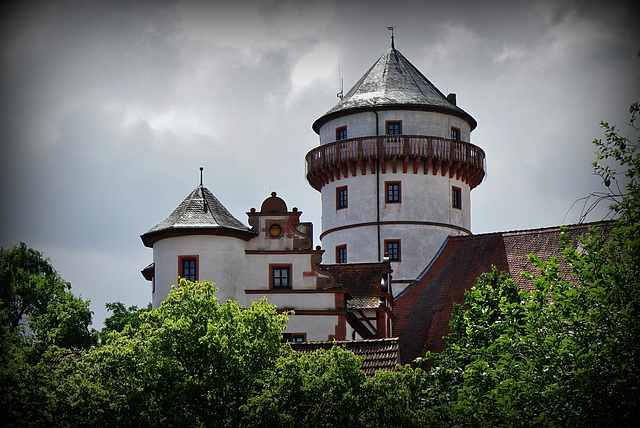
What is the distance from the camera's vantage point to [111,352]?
30.8 m

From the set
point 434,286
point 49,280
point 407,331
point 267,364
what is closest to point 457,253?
point 434,286

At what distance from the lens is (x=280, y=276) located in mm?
46000

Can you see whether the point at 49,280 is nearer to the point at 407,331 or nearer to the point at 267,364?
the point at 407,331

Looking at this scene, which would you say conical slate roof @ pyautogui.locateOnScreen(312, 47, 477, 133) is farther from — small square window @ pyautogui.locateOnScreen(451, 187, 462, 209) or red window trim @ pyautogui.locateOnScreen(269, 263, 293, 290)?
red window trim @ pyautogui.locateOnScreen(269, 263, 293, 290)

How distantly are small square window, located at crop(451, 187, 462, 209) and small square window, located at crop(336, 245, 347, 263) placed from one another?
6.28 metres

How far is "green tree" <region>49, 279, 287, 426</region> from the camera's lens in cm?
2923

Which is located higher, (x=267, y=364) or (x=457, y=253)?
(x=457, y=253)

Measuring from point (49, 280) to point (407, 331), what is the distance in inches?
699

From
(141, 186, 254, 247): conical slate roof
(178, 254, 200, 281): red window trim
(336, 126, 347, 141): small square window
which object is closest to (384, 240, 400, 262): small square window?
(336, 126, 347, 141): small square window

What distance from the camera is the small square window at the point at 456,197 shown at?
204 feet

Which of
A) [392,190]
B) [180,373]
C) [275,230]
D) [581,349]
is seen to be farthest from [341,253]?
[581,349]

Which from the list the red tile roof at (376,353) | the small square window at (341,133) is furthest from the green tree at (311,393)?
the small square window at (341,133)

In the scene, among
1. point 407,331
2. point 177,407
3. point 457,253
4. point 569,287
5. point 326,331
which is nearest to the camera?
point 569,287

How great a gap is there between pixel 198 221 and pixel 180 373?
55.9 feet
